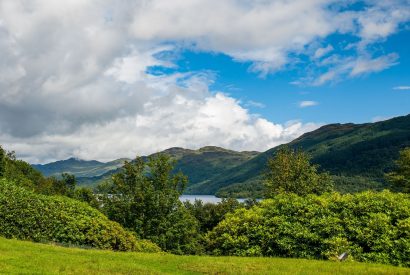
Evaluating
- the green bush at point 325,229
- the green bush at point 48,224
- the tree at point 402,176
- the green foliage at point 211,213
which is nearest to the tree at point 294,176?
the tree at point 402,176

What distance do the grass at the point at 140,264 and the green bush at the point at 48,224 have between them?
11.1 feet

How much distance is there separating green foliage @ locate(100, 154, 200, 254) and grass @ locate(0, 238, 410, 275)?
62.3ft

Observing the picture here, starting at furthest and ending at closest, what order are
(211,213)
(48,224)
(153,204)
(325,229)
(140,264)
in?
(211,213) < (153,204) < (48,224) < (325,229) < (140,264)

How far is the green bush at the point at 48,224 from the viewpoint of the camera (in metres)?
25.5

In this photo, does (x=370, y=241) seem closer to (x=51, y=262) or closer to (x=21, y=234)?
(x=51, y=262)

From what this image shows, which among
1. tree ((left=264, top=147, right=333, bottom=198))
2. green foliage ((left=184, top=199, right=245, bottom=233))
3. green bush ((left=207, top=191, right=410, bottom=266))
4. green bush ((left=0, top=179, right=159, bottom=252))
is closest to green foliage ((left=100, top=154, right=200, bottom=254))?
green bush ((left=0, top=179, right=159, bottom=252))

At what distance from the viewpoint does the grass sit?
17.1 m

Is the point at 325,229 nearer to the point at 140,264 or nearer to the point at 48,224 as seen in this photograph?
the point at 140,264

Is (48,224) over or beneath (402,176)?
over

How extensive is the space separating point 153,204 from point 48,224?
16.2 metres

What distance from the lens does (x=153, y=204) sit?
41188 mm

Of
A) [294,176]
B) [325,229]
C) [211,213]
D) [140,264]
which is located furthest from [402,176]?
[140,264]

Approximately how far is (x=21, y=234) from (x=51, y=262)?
895 centimetres

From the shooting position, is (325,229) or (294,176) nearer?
(325,229)
